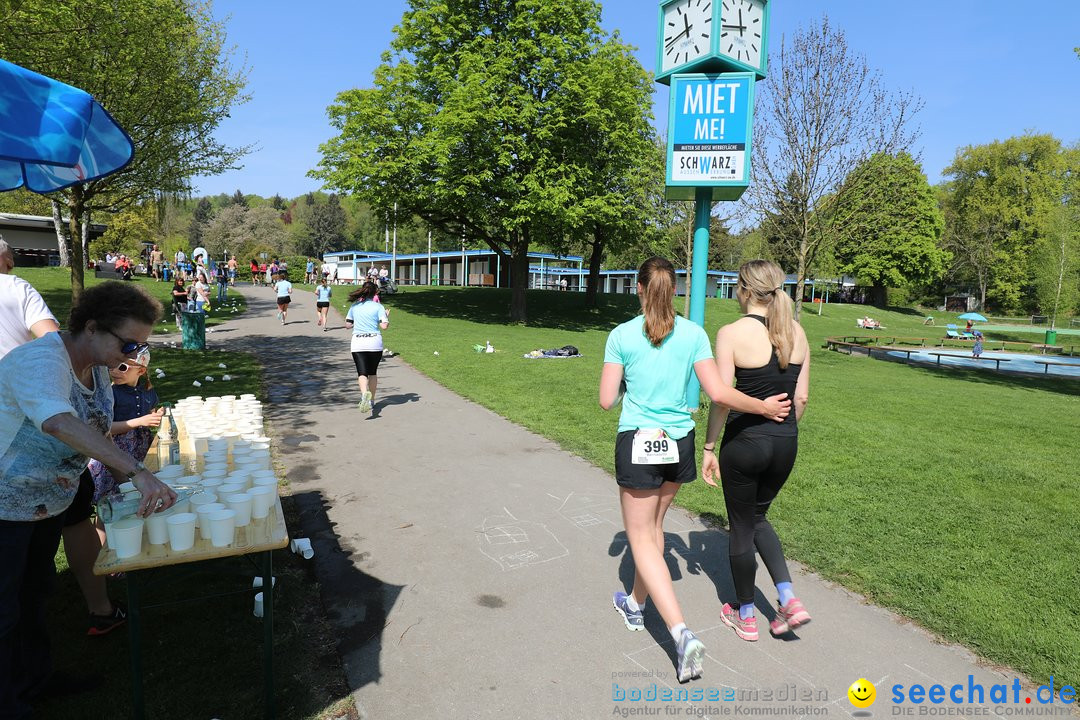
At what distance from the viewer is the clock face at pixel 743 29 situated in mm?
6262

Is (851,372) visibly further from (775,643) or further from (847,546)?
(775,643)

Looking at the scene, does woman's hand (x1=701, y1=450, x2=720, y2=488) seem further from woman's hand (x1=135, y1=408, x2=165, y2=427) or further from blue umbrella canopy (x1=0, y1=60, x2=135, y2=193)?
blue umbrella canopy (x1=0, y1=60, x2=135, y2=193)

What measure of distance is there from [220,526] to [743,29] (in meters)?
6.71

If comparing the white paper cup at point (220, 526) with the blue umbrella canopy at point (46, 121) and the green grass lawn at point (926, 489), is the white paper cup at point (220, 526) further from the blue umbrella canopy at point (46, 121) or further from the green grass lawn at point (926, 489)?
the green grass lawn at point (926, 489)

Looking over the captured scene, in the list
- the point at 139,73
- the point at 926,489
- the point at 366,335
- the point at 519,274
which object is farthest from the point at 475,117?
the point at 926,489

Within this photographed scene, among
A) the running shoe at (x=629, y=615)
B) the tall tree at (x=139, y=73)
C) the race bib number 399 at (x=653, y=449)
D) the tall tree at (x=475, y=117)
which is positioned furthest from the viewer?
the tall tree at (x=475, y=117)

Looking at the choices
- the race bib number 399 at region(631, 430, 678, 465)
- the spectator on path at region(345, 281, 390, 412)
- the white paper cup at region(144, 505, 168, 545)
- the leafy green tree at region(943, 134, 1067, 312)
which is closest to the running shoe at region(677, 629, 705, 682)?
the race bib number 399 at region(631, 430, 678, 465)

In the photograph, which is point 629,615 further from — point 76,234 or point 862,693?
point 76,234

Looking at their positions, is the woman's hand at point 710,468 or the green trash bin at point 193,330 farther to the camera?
the green trash bin at point 193,330

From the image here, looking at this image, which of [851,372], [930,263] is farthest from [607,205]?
[930,263]

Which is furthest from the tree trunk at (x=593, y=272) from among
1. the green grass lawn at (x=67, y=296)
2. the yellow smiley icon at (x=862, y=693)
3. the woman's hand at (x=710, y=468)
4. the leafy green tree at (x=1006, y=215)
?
the leafy green tree at (x=1006, y=215)

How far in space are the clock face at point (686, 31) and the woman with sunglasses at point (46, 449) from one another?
5.91 meters

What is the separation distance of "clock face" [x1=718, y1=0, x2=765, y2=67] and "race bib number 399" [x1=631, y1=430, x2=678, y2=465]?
199 inches

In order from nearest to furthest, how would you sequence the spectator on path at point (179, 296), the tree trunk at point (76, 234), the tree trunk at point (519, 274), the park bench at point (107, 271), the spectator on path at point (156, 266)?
the tree trunk at point (76, 234)
the spectator on path at point (179, 296)
the tree trunk at point (519, 274)
the park bench at point (107, 271)
the spectator on path at point (156, 266)
